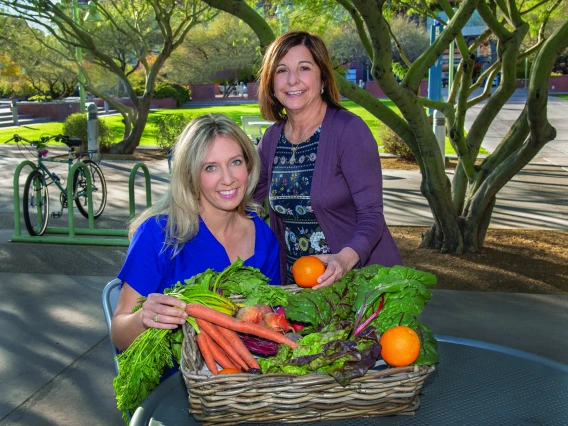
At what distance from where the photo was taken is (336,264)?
2441 mm

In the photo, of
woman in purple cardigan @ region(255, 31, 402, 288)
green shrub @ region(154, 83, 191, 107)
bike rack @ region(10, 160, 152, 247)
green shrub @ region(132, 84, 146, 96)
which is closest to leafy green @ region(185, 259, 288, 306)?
woman in purple cardigan @ region(255, 31, 402, 288)

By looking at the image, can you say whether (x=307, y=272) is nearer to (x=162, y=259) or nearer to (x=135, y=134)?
(x=162, y=259)

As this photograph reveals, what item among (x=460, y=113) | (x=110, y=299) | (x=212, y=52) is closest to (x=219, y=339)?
(x=110, y=299)

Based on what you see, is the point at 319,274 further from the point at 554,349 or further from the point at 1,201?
the point at 1,201

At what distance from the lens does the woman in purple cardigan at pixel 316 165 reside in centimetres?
295

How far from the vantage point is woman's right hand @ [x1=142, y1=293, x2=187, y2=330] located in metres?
2.06

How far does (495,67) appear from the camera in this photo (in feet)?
27.0

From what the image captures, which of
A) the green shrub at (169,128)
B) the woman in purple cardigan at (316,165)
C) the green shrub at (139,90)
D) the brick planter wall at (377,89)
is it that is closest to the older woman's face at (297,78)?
the woman in purple cardigan at (316,165)

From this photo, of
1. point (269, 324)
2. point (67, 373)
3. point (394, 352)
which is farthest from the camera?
point (67, 373)

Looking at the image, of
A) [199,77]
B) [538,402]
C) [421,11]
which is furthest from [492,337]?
[199,77]

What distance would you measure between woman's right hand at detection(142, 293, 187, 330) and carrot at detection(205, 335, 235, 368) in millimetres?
108

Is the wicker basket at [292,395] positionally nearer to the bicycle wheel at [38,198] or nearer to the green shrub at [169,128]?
the bicycle wheel at [38,198]

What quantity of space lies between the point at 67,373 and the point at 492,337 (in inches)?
120

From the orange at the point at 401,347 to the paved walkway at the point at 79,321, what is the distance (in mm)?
2451
